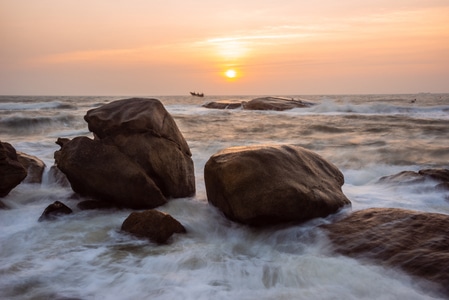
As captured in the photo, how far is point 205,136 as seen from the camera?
41.6ft

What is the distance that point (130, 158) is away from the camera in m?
5.13

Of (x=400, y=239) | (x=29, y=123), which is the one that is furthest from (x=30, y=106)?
(x=400, y=239)

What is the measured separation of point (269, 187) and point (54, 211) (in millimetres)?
2537

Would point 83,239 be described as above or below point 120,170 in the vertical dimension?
below

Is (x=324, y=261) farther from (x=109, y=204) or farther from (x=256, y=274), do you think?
(x=109, y=204)

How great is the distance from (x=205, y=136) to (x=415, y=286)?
10.1 meters

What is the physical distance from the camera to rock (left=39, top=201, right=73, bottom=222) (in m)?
4.62

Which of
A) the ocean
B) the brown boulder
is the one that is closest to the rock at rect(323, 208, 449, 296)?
the ocean

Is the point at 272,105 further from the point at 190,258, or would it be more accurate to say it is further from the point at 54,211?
the point at 190,258

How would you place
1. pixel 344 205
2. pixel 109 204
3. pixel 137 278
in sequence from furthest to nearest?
pixel 109 204, pixel 344 205, pixel 137 278

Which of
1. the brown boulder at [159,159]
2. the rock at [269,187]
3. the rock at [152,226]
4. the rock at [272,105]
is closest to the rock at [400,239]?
the rock at [269,187]

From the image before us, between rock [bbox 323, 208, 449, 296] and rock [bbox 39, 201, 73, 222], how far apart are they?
2982 millimetres

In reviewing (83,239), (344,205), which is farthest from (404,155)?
(83,239)

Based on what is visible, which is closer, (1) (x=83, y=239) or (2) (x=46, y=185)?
(1) (x=83, y=239)
